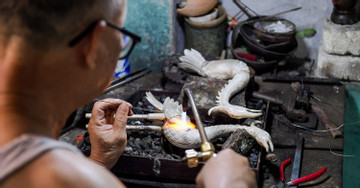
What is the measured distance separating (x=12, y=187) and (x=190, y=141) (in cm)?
209

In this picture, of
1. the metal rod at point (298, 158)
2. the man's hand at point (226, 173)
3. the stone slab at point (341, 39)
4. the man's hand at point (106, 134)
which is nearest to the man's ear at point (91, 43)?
the man's hand at point (226, 173)

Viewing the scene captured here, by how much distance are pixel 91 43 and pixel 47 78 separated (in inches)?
8.7

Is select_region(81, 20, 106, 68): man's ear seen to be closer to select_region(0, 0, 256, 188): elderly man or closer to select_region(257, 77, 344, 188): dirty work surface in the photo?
select_region(0, 0, 256, 188): elderly man

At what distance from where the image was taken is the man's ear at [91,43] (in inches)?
60.5

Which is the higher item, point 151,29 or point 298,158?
point 151,29

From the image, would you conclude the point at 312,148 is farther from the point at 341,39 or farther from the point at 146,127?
the point at 341,39

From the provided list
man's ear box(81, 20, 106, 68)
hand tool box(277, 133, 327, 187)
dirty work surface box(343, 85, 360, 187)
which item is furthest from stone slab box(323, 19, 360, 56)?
man's ear box(81, 20, 106, 68)

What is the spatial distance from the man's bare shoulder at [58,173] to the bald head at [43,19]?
421 mm

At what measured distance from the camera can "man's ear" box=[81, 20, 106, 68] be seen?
154cm

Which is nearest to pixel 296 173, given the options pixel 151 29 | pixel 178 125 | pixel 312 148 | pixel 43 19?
pixel 312 148

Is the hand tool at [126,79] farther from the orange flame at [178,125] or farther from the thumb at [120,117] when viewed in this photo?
the thumb at [120,117]

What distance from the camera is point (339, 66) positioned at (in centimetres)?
514

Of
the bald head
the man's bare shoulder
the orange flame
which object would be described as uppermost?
the bald head

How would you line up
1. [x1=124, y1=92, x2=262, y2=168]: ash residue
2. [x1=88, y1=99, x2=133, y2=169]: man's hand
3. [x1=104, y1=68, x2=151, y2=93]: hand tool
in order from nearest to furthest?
[x1=88, y1=99, x2=133, y2=169]: man's hand, [x1=124, y1=92, x2=262, y2=168]: ash residue, [x1=104, y1=68, x2=151, y2=93]: hand tool
